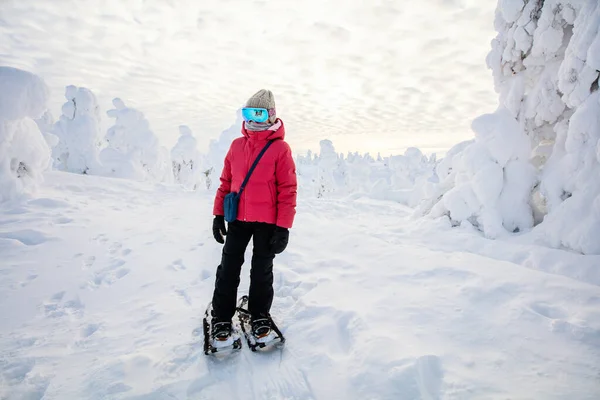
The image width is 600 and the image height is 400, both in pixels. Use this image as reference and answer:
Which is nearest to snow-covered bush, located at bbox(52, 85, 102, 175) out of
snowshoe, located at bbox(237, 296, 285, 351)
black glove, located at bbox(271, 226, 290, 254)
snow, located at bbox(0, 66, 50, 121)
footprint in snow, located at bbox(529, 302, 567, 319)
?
snow, located at bbox(0, 66, 50, 121)

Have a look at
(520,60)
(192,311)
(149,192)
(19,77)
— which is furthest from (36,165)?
(520,60)

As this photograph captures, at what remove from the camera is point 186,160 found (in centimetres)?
3192

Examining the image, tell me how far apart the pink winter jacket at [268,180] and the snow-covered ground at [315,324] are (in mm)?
1129

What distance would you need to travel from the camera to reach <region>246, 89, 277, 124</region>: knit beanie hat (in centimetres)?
260

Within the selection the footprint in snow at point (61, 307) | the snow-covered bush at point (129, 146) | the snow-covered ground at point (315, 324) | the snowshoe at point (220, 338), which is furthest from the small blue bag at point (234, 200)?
the snow-covered bush at point (129, 146)

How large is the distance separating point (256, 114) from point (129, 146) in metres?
28.4

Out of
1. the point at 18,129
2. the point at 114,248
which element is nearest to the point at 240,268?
Answer: the point at 114,248

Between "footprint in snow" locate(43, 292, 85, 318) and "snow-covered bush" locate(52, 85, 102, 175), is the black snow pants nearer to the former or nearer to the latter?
"footprint in snow" locate(43, 292, 85, 318)

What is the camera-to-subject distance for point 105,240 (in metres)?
5.43

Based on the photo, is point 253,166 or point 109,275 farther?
point 109,275

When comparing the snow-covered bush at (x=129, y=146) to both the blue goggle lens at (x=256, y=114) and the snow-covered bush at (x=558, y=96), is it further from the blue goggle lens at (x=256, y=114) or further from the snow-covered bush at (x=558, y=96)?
the snow-covered bush at (x=558, y=96)

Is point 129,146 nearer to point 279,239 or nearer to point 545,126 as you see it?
point 279,239

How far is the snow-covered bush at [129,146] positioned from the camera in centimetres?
2481

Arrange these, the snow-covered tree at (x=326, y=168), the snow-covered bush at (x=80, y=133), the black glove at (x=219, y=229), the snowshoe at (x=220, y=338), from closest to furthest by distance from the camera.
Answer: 1. the snowshoe at (x=220, y=338)
2. the black glove at (x=219, y=229)
3. the snow-covered bush at (x=80, y=133)
4. the snow-covered tree at (x=326, y=168)
